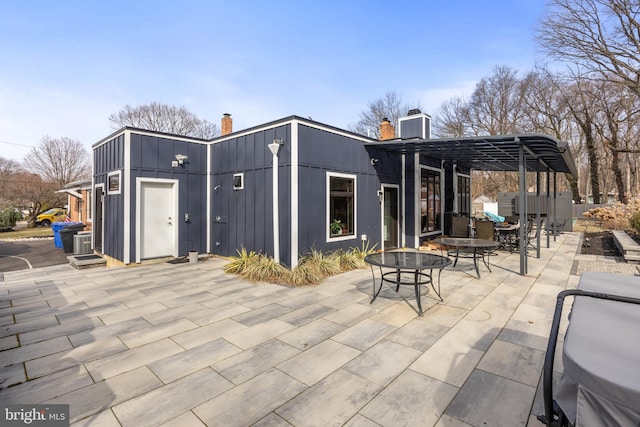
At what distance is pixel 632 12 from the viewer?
13.1 metres

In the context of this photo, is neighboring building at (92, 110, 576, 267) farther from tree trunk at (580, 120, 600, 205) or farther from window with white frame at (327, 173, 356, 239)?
tree trunk at (580, 120, 600, 205)

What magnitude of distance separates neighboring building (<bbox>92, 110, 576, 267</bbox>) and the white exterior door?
2 centimetres

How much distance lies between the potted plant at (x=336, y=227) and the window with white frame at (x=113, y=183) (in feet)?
16.7

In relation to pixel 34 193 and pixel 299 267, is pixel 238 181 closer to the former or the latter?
pixel 299 267

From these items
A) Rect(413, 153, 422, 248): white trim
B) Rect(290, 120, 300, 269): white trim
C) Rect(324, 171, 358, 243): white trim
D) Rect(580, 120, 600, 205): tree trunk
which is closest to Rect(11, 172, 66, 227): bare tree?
Rect(290, 120, 300, 269): white trim

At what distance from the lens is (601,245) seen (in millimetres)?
9492

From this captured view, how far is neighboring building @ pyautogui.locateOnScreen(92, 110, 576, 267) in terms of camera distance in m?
6.44

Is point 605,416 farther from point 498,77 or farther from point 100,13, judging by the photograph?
point 498,77

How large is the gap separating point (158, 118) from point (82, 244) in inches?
746

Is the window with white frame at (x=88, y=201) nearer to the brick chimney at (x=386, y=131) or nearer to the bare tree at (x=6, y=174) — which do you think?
the brick chimney at (x=386, y=131)

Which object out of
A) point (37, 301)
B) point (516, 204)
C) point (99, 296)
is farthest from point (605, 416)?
point (516, 204)

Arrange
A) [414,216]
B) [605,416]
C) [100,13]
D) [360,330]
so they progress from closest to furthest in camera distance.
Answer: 1. [605,416]
2. [360,330]
3. [100,13]
4. [414,216]

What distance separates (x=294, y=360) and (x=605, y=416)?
89.3 inches

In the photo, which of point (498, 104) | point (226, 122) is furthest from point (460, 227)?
point (498, 104)
